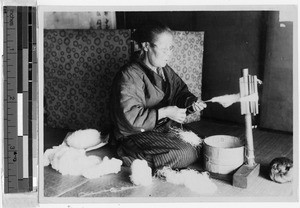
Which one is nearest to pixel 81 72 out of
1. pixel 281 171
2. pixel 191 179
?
pixel 191 179

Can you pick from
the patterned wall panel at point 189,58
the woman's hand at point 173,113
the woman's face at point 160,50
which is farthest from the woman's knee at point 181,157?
the patterned wall panel at point 189,58

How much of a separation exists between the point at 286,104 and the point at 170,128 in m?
0.66

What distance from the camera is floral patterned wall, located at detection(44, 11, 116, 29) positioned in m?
2.07

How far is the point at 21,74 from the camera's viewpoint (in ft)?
4.70

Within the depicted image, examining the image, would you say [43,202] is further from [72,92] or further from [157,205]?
[72,92]

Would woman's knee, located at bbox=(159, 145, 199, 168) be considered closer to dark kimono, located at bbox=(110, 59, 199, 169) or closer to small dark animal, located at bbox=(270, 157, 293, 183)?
dark kimono, located at bbox=(110, 59, 199, 169)

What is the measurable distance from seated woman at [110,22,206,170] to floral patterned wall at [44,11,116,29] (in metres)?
0.50

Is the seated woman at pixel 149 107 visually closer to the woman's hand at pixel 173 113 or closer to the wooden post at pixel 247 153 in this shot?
the woman's hand at pixel 173 113

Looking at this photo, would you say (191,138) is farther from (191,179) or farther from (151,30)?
(151,30)

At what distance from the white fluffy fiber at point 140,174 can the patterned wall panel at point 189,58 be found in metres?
0.59

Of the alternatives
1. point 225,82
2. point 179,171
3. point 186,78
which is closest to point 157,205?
point 179,171

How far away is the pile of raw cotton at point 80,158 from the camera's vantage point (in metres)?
1.60

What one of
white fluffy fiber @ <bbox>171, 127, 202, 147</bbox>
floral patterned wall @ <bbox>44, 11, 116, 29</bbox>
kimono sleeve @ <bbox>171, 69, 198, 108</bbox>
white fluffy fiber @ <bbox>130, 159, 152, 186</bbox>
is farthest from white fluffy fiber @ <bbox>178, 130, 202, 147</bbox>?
floral patterned wall @ <bbox>44, 11, 116, 29</bbox>

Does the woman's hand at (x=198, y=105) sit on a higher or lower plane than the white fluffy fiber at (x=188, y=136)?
higher
